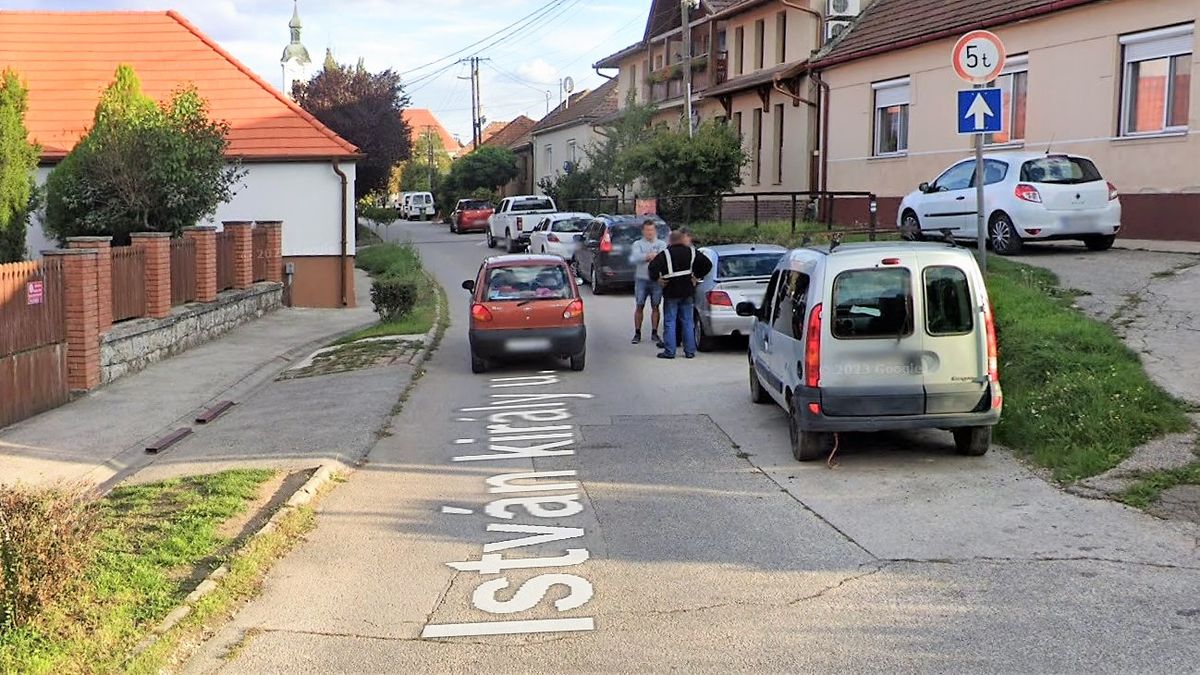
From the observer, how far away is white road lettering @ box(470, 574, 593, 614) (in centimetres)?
597

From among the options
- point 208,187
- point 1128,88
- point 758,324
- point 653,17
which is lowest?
point 758,324

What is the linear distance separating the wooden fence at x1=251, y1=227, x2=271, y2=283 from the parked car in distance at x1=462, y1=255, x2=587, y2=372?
A: 9.38 meters

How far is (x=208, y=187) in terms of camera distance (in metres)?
19.6

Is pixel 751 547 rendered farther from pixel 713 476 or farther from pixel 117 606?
pixel 117 606

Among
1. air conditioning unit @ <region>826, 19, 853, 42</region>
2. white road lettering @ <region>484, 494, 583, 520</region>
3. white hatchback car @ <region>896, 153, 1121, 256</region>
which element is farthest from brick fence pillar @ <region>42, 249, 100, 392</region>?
air conditioning unit @ <region>826, 19, 853, 42</region>

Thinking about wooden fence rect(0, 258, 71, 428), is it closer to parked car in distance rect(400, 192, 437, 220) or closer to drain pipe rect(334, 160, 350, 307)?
drain pipe rect(334, 160, 350, 307)

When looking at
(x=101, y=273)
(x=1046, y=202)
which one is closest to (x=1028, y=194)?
(x=1046, y=202)

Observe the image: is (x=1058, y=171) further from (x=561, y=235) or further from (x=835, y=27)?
(x=835, y=27)

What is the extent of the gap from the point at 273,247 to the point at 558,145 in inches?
1354

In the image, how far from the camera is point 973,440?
897cm

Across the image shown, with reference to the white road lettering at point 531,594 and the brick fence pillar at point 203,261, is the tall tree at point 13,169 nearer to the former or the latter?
the brick fence pillar at point 203,261

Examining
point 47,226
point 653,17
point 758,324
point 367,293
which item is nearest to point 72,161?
point 47,226

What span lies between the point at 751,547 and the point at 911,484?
6.60ft

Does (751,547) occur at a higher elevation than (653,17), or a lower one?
lower
